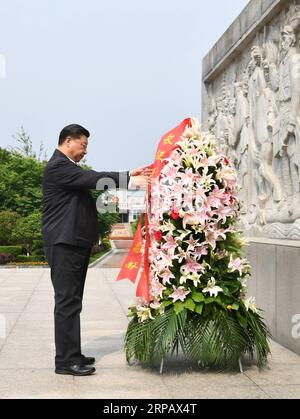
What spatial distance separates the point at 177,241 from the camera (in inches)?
168

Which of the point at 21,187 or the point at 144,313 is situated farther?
the point at 21,187

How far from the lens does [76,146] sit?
443 cm

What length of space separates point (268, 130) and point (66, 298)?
3.19 m

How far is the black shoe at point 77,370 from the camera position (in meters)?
4.16

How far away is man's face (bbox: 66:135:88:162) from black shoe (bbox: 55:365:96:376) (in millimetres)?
1478

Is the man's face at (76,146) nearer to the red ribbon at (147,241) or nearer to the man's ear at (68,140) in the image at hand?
the man's ear at (68,140)

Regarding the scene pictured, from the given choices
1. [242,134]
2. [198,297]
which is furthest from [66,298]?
[242,134]

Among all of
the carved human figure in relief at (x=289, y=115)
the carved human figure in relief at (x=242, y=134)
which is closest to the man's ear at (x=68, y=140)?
the carved human figure in relief at (x=289, y=115)

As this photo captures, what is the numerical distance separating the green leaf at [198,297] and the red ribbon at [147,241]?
1.13ft

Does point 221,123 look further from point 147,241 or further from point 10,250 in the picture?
point 10,250

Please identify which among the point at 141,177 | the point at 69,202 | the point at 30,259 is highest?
the point at 141,177

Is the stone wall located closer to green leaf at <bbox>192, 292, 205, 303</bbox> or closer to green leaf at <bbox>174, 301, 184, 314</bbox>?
green leaf at <bbox>192, 292, 205, 303</bbox>
